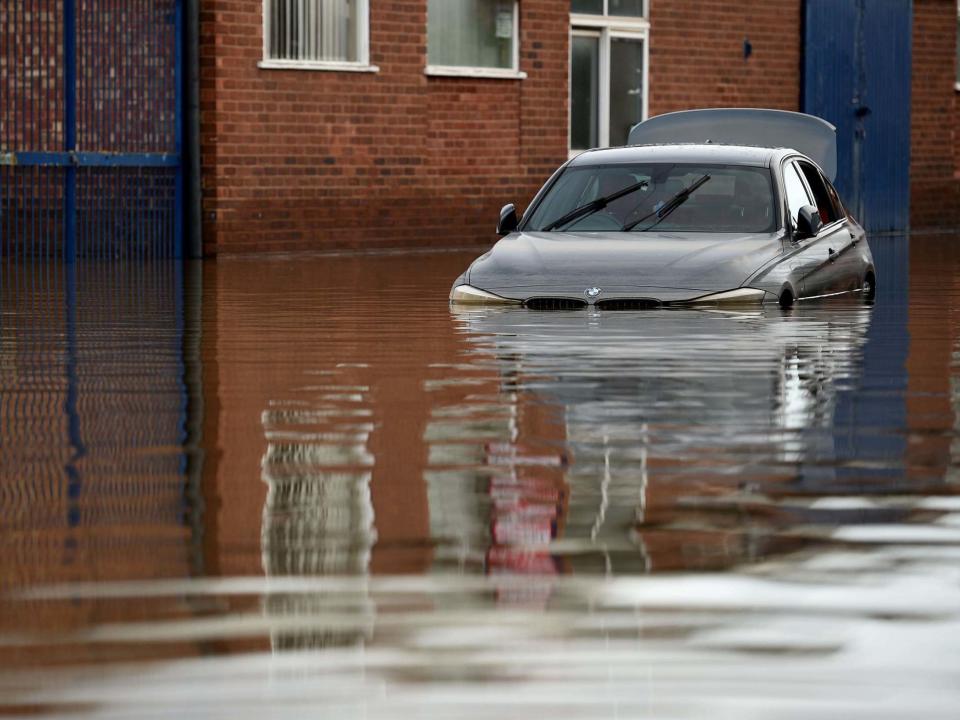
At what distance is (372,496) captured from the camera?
21.9ft

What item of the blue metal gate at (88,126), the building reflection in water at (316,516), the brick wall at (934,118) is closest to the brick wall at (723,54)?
the brick wall at (934,118)

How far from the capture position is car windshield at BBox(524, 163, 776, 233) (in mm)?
14586

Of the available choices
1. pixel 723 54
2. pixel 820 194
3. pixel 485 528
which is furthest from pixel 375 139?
pixel 485 528

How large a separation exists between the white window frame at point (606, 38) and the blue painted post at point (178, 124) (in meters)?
6.15

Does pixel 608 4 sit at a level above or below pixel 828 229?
above

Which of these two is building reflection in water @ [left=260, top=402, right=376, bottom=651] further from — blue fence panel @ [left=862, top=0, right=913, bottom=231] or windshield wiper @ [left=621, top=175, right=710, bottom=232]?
blue fence panel @ [left=862, top=0, right=913, bottom=231]

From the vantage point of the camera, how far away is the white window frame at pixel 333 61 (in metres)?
23.8

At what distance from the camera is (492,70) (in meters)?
26.7

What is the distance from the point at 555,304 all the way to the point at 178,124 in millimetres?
10521

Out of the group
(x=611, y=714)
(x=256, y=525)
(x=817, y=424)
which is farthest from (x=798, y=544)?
(x=817, y=424)

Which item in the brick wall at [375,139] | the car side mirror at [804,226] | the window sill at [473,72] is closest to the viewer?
the car side mirror at [804,226]

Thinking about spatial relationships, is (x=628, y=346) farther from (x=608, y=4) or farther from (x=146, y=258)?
(x=608, y=4)

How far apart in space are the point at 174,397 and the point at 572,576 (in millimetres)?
4704

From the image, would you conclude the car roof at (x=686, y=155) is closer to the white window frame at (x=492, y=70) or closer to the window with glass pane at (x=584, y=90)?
the white window frame at (x=492, y=70)
